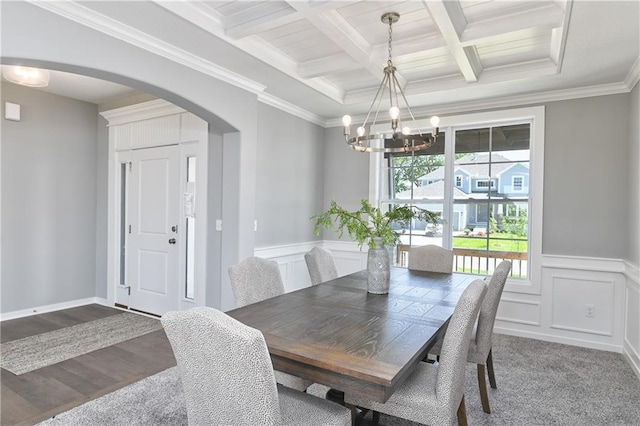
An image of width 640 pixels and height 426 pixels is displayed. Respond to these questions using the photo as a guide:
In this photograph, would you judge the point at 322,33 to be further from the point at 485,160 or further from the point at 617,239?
the point at 617,239

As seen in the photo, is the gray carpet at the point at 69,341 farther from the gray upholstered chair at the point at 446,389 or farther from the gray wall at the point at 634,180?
the gray wall at the point at 634,180

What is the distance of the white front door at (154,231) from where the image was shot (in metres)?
4.28

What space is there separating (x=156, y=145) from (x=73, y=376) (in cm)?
263

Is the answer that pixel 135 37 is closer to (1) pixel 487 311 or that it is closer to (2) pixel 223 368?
(2) pixel 223 368

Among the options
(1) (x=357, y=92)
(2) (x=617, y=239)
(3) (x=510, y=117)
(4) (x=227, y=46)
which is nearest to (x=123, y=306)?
(4) (x=227, y=46)

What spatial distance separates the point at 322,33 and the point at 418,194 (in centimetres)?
246

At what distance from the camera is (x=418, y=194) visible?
15.2ft

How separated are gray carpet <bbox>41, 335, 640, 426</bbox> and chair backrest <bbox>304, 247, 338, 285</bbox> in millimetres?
815

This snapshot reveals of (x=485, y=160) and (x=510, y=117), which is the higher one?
(x=510, y=117)

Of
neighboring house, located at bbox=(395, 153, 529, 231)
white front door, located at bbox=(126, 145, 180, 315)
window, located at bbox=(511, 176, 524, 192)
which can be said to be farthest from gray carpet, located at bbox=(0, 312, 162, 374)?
window, located at bbox=(511, 176, 524, 192)

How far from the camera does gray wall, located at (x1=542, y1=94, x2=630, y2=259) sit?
3529 millimetres

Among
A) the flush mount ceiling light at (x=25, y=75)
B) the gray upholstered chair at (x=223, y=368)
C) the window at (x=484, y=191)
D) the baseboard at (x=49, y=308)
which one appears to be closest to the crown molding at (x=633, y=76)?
the window at (x=484, y=191)

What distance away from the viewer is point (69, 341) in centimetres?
354

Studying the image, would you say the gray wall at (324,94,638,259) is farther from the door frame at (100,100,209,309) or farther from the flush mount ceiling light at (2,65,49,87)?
the flush mount ceiling light at (2,65,49,87)
